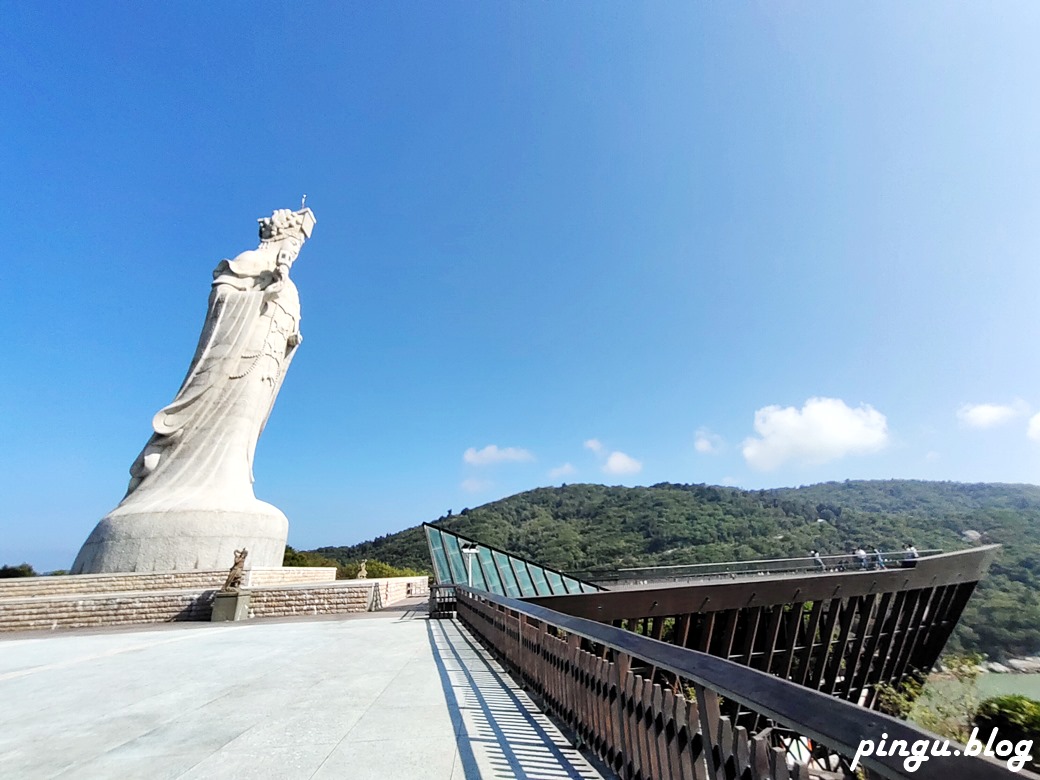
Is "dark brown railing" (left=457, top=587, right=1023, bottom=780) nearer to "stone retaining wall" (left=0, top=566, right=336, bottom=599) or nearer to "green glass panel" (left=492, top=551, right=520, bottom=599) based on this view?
"green glass panel" (left=492, top=551, right=520, bottom=599)

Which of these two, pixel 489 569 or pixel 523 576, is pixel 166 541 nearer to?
pixel 489 569

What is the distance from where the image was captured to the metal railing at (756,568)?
59.0ft

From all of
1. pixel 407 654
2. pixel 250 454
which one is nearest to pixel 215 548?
pixel 250 454

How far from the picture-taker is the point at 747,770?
175 cm

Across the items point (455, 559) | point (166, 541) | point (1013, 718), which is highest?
point (166, 541)

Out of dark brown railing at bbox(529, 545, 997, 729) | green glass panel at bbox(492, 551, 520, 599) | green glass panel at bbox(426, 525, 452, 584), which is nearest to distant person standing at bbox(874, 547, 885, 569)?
dark brown railing at bbox(529, 545, 997, 729)

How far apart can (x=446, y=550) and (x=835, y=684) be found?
15.3 m

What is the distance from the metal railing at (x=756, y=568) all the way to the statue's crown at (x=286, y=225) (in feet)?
72.5

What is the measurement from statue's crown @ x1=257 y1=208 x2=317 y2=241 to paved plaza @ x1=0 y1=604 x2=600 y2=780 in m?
22.1

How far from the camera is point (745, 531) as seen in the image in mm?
68812

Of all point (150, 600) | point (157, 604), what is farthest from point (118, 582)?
point (157, 604)

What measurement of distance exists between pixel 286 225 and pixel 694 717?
29465 millimetres

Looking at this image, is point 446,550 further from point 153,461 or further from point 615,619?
point 153,461

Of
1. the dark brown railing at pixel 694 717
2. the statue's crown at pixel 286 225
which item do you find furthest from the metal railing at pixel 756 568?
the statue's crown at pixel 286 225
